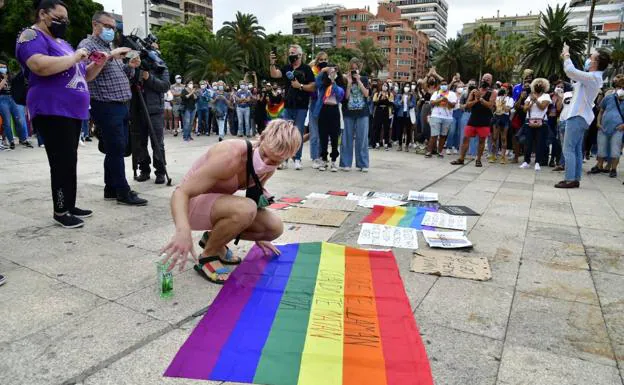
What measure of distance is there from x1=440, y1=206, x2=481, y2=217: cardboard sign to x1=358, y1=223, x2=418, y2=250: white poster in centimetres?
102

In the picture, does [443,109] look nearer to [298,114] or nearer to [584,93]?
[584,93]

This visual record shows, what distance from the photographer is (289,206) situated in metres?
4.99

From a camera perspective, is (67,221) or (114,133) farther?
(114,133)

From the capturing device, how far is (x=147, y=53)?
5.57 m

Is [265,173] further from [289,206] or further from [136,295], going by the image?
[289,206]

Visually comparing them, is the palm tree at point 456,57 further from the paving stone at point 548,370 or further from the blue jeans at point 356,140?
the paving stone at point 548,370

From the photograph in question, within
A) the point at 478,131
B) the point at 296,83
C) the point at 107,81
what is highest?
the point at 296,83

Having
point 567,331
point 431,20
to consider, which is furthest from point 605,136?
point 431,20

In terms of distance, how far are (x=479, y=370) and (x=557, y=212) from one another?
396cm

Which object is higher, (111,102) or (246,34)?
(246,34)

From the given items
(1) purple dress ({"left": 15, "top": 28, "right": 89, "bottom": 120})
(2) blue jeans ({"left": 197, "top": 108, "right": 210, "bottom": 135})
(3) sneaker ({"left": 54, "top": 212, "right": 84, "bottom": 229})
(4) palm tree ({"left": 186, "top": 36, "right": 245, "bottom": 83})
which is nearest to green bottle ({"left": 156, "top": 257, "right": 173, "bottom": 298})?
(3) sneaker ({"left": 54, "top": 212, "right": 84, "bottom": 229})

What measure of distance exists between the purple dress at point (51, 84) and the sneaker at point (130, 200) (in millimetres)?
1107

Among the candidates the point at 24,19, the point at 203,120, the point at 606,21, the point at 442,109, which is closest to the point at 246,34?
the point at 24,19

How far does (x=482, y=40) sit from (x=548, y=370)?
226 ft
